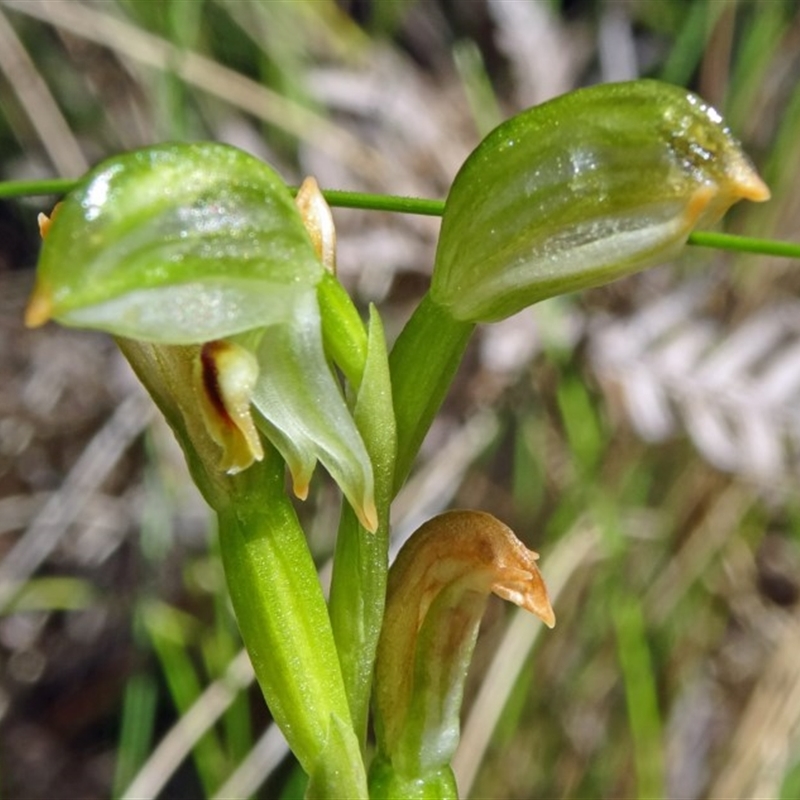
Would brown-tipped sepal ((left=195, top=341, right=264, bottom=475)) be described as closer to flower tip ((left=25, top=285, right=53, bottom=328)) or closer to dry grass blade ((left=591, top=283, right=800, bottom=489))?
flower tip ((left=25, top=285, right=53, bottom=328))

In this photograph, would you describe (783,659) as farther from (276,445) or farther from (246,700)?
(276,445)

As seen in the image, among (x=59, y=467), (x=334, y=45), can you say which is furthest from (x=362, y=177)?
(x=59, y=467)

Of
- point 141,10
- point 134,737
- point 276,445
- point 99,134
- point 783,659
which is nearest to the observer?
point 276,445

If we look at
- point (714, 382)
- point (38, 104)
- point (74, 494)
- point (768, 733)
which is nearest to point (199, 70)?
point (38, 104)

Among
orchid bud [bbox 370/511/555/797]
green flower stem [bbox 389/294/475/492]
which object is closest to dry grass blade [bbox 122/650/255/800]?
orchid bud [bbox 370/511/555/797]

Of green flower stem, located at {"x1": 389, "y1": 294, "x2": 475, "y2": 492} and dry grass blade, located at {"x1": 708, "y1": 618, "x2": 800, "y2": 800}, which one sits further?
dry grass blade, located at {"x1": 708, "y1": 618, "x2": 800, "y2": 800}

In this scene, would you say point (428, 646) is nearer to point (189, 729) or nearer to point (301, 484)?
point (301, 484)

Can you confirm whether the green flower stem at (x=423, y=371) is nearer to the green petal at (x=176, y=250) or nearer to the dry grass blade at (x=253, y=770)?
the green petal at (x=176, y=250)
